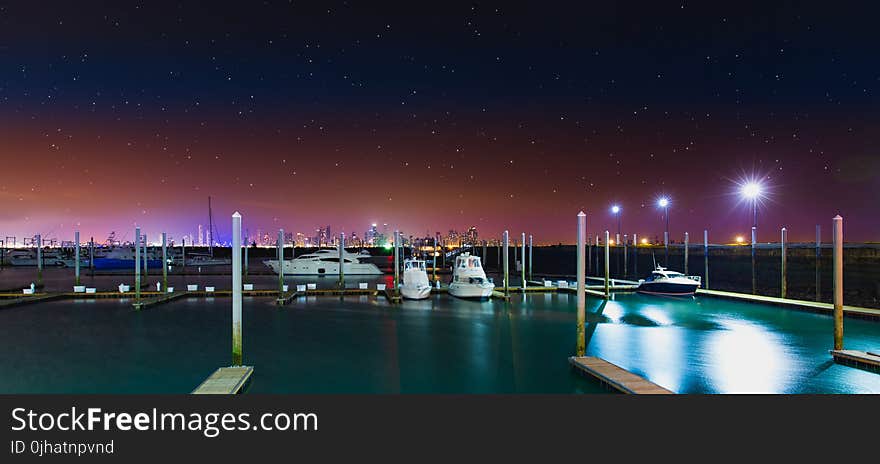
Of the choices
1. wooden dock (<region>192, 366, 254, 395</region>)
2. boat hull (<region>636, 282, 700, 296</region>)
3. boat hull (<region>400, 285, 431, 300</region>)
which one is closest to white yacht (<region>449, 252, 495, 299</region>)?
boat hull (<region>400, 285, 431, 300</region>)

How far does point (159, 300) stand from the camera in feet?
101

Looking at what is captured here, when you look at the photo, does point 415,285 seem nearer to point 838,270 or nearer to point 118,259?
point 838,270

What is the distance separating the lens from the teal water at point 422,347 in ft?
45.1

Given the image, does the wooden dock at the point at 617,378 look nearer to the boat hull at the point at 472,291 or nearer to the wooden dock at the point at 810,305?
the wooden dock at the point at 810,305

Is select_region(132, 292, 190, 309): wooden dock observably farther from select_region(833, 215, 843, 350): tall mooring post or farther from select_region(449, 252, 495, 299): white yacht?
select_region(833, 215, 843, 350): tall mooring post

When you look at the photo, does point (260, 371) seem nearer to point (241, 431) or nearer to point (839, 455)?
point (241, 431)

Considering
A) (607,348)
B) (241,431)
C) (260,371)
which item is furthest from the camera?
(607,348)

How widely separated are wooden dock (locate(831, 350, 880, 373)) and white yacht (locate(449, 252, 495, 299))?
19553mm

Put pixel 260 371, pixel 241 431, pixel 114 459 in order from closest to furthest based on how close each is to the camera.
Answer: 1. pixel 114 459
2. pixel 241 431
3. pixel 260 371

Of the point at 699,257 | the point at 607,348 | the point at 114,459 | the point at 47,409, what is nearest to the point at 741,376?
the point at 607,348

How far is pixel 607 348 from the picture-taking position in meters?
18.8

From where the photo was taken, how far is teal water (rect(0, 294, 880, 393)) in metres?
13.7

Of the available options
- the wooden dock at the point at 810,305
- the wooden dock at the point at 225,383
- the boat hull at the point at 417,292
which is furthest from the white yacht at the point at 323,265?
the wooden dock at the point at 225,383

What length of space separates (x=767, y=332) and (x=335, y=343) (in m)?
17.0
